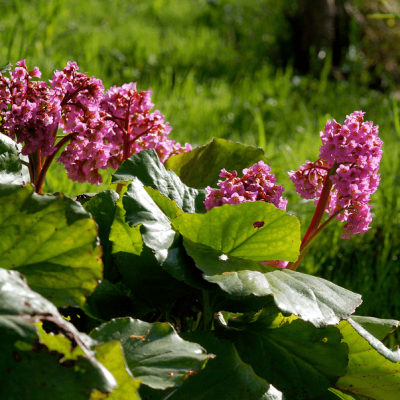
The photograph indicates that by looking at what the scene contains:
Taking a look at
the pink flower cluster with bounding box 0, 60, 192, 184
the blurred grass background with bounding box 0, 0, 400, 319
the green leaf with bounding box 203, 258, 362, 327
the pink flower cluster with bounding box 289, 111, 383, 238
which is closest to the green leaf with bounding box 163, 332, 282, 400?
the green leaf with bounding box 203, 258, 362, 327

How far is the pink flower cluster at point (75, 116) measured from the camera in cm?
118

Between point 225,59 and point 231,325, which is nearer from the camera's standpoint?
point 231,325

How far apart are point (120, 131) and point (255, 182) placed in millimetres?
438

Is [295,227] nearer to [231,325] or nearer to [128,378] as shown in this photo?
[231,325]

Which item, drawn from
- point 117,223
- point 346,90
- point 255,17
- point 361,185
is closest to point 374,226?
point 361,185

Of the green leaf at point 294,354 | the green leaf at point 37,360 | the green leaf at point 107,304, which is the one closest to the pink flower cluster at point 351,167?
the green leaf at point 294,354

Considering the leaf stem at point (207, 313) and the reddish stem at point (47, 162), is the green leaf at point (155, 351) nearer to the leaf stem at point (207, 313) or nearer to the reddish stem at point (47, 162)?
the leaf stem at point (207, 313)

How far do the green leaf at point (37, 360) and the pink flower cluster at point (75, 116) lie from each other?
0.59 metres

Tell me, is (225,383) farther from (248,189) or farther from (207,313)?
(248,189)

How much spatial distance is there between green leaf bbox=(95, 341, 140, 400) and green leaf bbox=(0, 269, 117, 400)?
70 mm

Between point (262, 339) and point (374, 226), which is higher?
point (262, 339)

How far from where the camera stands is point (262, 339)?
3.67ft

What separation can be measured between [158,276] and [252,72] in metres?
4.64

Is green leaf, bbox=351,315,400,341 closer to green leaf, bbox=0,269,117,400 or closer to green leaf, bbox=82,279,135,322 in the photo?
green leaf, bbox=82,279,135,322
